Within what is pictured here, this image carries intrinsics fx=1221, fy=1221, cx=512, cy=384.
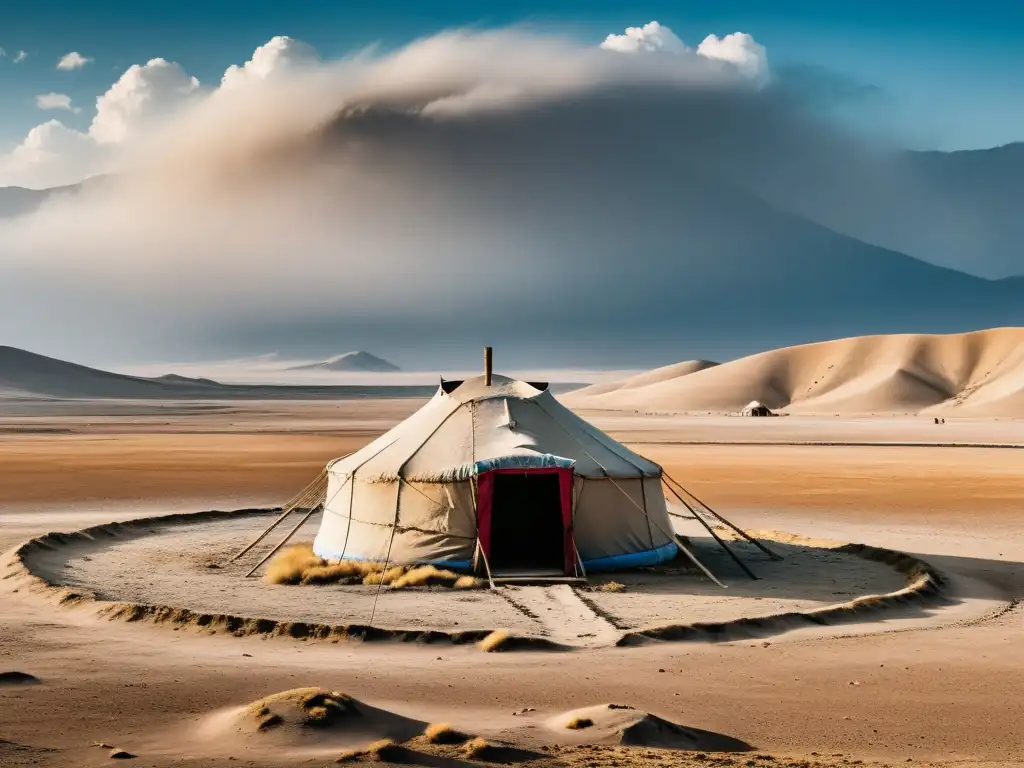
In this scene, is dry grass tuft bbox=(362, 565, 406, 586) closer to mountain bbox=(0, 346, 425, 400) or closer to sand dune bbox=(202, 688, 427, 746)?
sand dune bbox=(202, 688, 427, 746)

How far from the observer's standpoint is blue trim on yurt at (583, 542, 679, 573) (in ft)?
53.1

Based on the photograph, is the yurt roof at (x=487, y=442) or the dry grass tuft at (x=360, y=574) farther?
the yurt roof at (x=487, y=442)

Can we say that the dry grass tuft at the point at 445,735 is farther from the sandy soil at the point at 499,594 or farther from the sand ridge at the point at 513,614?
the sandy soil at the point at 499,594

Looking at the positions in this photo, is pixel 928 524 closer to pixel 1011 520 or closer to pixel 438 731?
pixel 1011 520

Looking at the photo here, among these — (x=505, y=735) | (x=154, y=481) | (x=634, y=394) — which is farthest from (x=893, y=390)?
(x=505, y=735)

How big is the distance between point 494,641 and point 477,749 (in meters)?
3.59

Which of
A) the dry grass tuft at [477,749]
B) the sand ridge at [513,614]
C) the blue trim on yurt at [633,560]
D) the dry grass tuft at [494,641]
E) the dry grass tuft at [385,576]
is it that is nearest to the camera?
the dry grass tuft at [477,749]

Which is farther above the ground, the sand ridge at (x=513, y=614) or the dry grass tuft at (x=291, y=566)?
the dry grass tuft at (x=291, y=566)

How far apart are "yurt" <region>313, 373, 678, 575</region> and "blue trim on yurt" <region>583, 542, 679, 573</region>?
0.01m

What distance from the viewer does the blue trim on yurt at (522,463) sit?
15570 millimetres

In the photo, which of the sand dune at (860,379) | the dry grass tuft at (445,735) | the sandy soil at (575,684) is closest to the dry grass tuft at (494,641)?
the sandy soil at (575,684)

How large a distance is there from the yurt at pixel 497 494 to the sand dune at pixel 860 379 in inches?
4260

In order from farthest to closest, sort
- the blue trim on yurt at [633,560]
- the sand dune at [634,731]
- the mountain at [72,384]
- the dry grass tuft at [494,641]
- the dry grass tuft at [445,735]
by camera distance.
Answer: the mountain at [72,384] < the blue trim on yurt at [633,560] < the dry grass tuft at [494,641] < the sand dune at [634,731] < the dry grass tuft at [445,735]

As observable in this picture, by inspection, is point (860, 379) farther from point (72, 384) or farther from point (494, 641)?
point (494, 641)
